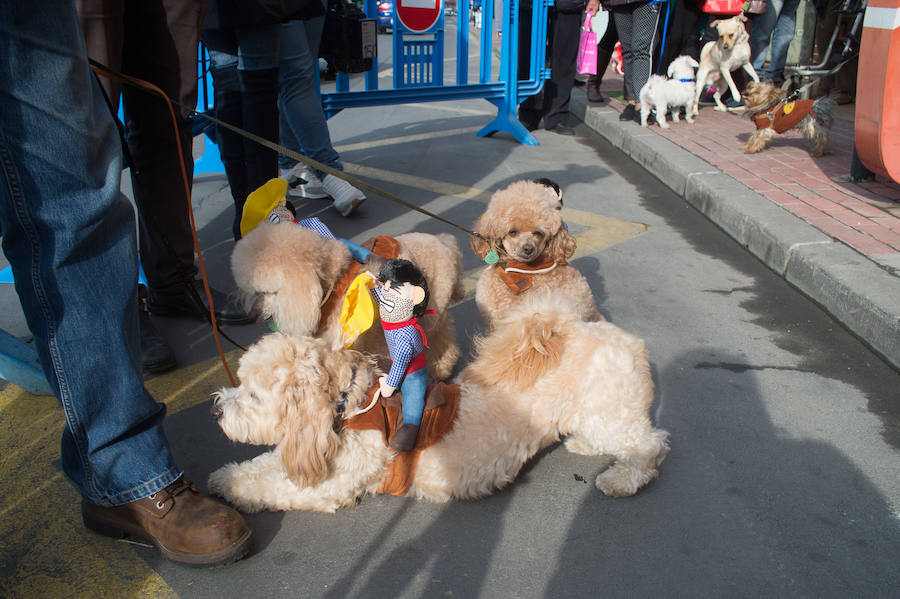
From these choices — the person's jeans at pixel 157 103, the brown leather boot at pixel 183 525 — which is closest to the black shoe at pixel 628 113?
the person's jeans at pixel 157 103

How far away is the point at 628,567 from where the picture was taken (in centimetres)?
190

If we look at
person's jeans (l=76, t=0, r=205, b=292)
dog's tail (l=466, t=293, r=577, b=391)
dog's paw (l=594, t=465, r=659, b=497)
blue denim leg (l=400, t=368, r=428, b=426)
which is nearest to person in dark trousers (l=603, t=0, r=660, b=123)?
person's jeans (l=76, t=0, r=205, b=292)

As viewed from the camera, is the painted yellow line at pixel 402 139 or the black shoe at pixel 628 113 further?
the black shoe at pixel 628 113

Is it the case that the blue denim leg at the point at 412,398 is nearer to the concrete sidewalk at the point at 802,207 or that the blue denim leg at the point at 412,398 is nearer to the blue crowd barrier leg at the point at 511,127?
the concrete sidewalk at the point at 802,207

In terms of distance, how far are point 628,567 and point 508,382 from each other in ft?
2.25

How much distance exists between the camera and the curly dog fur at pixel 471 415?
187 cm

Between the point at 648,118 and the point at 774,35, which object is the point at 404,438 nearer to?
the point at 648,118

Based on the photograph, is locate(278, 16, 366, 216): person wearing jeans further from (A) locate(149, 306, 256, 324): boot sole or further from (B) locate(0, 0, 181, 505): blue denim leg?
(B) locate(0, 0, 181, 505): blue denim leg

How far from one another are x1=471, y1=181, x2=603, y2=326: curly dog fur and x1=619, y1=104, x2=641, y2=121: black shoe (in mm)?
5698

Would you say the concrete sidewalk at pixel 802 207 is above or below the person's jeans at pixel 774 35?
below

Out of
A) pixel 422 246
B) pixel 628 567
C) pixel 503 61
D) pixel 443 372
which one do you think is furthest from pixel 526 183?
pixel 503 61

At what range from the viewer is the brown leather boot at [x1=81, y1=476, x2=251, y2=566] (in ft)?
6.09

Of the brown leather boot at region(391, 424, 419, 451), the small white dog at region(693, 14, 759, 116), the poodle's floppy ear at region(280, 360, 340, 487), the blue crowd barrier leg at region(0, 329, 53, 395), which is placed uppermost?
the small white dog at region(693, 14, 759, 116)

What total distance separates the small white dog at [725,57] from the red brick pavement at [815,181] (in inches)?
40.4
